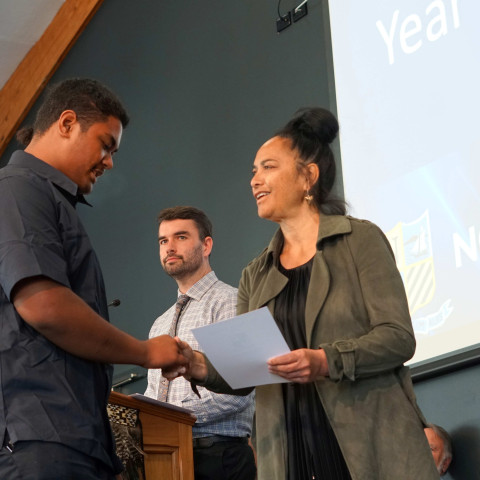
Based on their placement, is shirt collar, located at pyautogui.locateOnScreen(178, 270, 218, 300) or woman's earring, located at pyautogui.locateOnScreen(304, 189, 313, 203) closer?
woman's earring, located at pyautogui.locateOnScreen(304, 189, 313, 203)

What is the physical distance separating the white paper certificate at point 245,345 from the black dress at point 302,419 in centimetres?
13

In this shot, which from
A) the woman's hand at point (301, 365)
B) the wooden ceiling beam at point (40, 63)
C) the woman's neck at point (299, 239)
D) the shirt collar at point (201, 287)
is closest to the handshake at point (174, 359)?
the woman's hand at point (301, 365)

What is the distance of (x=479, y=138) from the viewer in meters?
3.26

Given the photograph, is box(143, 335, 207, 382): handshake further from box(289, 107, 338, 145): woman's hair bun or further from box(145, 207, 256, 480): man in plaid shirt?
box(145, 207, 256, 480): man in plaid shirt

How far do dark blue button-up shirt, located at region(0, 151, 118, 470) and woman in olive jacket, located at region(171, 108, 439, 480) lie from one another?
435 mm

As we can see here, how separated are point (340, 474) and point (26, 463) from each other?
725 millimetres

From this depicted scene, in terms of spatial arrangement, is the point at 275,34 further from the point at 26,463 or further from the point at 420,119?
the point at 26,463

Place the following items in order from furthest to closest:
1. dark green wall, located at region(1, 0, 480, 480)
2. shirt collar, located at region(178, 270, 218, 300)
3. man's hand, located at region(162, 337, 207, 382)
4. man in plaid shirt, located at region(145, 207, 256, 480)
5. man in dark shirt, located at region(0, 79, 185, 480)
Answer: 1. dark green wall, located at region(1, 0, 480, 480)
2. shirt collar, located at region(178, 270, 218, 300)
3. man in plaid shirt, located at region(145, 207, 256, 480)
4. man's hand, located at region(162, 337, 207, 382)
5. man in dark shirt, located at region(0, 79, 185, 480)

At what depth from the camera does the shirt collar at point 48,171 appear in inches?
73.3

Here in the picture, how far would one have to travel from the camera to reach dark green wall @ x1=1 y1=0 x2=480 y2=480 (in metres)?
4.68

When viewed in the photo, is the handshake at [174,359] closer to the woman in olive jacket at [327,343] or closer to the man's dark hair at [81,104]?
the woman in olive jacket at [327,343]

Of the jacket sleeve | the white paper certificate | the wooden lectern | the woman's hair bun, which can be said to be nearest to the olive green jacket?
the jacket sleeve

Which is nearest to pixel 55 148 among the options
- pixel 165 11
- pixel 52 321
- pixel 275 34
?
pixel 52 321

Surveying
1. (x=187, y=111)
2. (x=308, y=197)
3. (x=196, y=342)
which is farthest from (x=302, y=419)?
(x=187, y=111)
